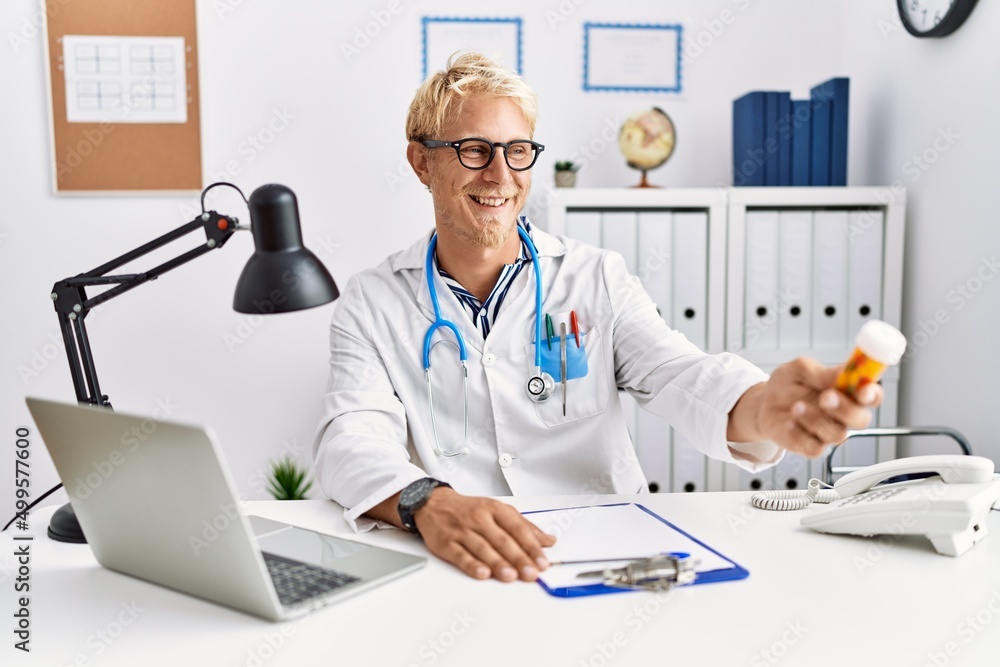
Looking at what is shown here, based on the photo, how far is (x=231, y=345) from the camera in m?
2.58

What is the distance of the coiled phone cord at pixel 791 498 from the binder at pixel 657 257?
1085 millimetres

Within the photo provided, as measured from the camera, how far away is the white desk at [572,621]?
0.79 m

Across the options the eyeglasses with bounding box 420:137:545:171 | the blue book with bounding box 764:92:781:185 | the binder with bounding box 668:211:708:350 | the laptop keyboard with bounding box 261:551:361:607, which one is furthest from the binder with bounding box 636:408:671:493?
the laptop keyboard with bounding box 261:551:361:607

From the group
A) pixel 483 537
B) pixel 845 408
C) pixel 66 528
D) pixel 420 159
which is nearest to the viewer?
pixel 845 408

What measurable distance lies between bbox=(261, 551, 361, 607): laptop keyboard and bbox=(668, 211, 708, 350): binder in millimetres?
1547

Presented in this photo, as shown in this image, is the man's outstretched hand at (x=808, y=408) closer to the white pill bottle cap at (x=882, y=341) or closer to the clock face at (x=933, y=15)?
the white pill bottle cap at (x=882, y=341)

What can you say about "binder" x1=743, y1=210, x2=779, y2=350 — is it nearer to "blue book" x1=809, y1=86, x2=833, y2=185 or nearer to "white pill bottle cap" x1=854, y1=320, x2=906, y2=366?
"blue book" x1=809, y1=86, x2=833, y2=185

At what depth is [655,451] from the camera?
7.79 ft

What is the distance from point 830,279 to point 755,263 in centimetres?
22

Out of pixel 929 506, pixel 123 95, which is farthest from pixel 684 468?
pixel 123 95

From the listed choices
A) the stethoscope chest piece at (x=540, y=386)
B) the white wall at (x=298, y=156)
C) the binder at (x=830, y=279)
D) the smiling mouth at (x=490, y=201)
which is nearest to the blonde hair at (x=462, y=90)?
the smiling mouth at (x=490, y=201)

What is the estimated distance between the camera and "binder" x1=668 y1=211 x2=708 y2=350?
2.32m

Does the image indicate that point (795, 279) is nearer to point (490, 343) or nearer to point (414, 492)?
point (490, 343)

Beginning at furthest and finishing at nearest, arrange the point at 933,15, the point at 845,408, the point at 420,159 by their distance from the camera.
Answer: the point at 933,15, the point at 420,159, the point at 845,408
